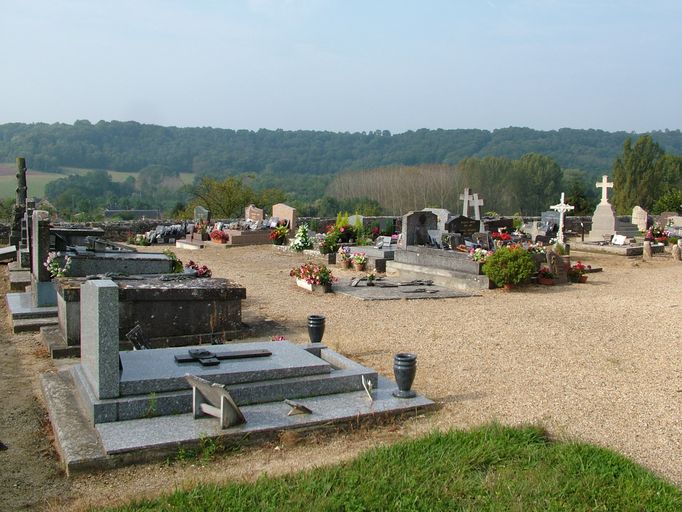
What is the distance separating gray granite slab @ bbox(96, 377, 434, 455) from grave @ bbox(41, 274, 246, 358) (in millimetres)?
2685

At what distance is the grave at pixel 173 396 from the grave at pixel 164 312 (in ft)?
5.10

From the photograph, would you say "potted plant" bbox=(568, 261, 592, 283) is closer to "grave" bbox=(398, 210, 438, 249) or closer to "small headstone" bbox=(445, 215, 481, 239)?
"small headstone" bbox=(445, 215, 481, 239)

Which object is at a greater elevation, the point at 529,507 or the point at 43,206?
the point at 43,206

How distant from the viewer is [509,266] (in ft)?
42.4

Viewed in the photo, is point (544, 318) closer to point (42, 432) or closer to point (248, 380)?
point (248, 380)

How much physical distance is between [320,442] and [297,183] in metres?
80.2

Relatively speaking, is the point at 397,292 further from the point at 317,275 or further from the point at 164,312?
the point at 164,312

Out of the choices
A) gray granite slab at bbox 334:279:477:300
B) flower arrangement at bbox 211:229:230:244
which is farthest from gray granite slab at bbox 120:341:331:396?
flower arrangement at bbox 211:229:230:244

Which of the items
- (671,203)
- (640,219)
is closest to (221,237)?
(640,219)

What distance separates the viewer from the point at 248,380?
229 inches

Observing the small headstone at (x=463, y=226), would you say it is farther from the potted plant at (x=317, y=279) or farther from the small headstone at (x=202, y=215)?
the small headstone at (x=202, y=215)

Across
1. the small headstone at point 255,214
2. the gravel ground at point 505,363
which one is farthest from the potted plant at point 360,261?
the small headstone at point 255,214

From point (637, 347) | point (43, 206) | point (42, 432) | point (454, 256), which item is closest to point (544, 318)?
point (637, 347)

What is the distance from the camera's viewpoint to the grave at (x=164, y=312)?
796cm
